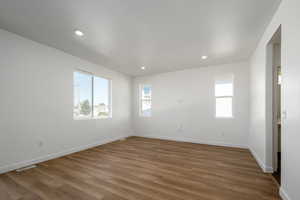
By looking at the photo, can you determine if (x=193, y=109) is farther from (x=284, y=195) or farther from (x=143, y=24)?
(x=143, y=24)

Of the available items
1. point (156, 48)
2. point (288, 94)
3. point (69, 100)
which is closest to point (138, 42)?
point (156, 48)

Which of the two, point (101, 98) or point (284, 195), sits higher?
point (101, 98)

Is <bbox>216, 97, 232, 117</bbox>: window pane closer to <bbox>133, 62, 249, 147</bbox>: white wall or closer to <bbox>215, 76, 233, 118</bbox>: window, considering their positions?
<bbox>215, 76, 233, 118</bbox>: window

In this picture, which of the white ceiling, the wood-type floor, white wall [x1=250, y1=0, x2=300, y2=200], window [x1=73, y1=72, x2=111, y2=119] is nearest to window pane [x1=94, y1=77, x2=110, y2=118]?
window [x1=73, y1=72, x2=111, y2=119]

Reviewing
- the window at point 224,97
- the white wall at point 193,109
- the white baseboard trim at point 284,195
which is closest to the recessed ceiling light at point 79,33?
the white wall at point 193,109

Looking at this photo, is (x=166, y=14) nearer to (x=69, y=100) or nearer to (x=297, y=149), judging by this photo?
(x=297, y=149)

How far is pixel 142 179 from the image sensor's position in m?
2.19

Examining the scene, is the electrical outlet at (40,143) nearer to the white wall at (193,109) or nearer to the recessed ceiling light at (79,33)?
the recessed ceiling light at (79,33)

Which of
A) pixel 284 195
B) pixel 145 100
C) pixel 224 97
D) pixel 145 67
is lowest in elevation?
pixel 284 195

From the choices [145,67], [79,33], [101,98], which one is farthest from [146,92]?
[79,33]

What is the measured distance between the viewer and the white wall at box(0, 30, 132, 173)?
7.90 feet

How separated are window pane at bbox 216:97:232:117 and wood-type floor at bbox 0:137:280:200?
135cm

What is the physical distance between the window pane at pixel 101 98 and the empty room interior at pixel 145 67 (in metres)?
0.04

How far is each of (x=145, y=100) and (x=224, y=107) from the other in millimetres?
3062
